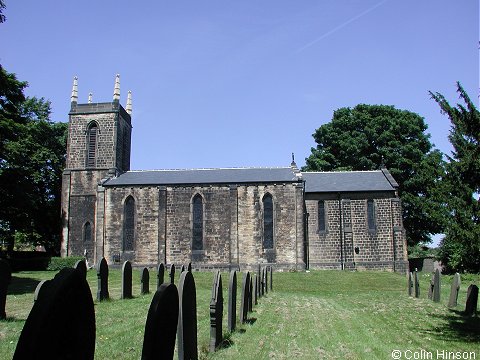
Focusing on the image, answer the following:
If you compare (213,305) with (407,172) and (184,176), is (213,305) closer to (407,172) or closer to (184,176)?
(184,176)

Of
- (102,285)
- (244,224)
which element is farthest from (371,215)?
(102,285)

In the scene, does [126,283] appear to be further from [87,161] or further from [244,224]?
[87,161]

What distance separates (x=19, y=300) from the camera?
1570 cm

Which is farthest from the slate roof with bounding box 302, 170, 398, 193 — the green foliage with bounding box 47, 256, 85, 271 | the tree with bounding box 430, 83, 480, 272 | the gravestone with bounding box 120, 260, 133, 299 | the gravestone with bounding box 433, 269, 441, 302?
the tree with bounding box 430, 83, 480, 272

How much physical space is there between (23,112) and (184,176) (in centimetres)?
1723

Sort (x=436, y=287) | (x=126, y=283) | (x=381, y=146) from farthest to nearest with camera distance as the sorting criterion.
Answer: (x=381, y=146) < (x=436, y=287) < (x=126, y=283)

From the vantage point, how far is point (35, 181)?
43.6m

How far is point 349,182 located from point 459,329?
94.5 feet

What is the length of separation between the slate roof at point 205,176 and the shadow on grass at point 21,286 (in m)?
15.1

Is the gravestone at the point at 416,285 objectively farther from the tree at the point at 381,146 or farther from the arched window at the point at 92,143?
the arched window at the point at 92,143

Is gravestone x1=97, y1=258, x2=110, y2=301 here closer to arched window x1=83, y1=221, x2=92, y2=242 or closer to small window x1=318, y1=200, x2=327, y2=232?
arched window x1=83, y1=221, x2=92, y2=242

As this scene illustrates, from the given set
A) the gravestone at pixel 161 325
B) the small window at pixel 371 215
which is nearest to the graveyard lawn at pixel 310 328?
the gravestone at pixel 161 325

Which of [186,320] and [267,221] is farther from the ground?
[267,221]

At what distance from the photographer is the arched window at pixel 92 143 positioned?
136 feet
